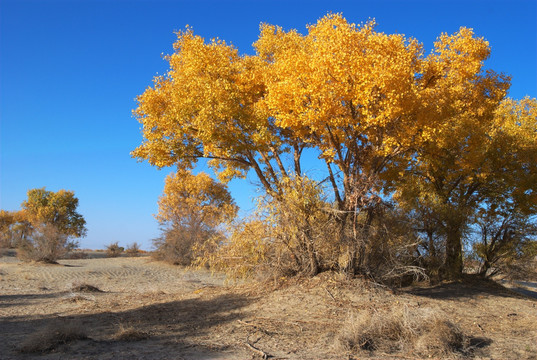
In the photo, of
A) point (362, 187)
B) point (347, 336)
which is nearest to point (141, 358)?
point (347, 336)

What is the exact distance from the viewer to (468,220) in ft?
47.5

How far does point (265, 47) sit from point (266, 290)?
8.00 meters

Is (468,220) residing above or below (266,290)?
above

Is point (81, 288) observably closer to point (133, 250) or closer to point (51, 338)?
point (51, 338)

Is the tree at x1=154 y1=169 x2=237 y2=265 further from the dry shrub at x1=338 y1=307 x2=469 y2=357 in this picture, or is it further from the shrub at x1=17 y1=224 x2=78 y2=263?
the dry shrub at x1=338 y1=307 x2=469 y2=357

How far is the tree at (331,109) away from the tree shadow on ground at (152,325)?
340 cm

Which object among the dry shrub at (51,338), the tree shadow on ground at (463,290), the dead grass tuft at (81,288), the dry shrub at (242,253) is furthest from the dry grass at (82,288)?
the tree shadow on ground at (463,290)

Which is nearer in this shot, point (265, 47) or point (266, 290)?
point (266, 290)

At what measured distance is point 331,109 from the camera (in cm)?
1034

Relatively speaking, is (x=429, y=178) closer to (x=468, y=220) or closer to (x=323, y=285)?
(x=468, y=220)

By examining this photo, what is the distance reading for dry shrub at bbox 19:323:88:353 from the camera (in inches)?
254

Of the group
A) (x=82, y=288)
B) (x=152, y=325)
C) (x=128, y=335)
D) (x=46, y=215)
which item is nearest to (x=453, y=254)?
(x=152, y=325)

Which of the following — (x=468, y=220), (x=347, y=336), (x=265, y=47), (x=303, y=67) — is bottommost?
(x=347, y=336)

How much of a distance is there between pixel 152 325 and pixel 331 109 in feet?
21.0
